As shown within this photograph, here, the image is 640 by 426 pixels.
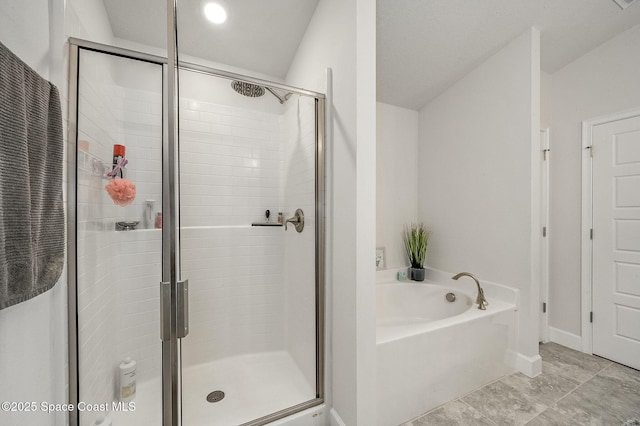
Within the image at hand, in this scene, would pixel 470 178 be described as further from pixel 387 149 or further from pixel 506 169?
pixel 387 149

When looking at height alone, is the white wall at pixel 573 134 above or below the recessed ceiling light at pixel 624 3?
below

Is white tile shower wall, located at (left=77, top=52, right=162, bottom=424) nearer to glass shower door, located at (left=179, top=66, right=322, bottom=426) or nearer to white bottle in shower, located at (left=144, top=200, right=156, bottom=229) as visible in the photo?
white bottle in shower, located at (left=144, top=200, right=156, bottom=229)

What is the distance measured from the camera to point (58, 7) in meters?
0.86

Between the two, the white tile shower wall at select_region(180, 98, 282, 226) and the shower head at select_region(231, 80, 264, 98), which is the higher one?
the shower head at select_region(231, 80, 264, 98)

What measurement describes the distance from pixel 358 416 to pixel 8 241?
1.41 m

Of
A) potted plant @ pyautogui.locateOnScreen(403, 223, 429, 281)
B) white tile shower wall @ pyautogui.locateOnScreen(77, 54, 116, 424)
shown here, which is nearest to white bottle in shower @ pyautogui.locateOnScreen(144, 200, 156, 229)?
white tile shower wall @ pyautogui.locateOnScreen(77, 54, 116, 424)

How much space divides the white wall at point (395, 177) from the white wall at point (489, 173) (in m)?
0.14

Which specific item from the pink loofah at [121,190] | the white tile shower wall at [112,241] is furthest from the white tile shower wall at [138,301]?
the pink loofah at [121,190]

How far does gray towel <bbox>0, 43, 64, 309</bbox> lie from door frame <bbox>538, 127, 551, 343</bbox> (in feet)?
10.6

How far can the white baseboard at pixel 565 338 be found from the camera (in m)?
2.19

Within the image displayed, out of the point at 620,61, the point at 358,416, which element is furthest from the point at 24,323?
the point at 620,61

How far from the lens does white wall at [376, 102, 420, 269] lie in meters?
2.58

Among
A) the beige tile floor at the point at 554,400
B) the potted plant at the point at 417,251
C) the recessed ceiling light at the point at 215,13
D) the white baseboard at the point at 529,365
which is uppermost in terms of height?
the recessed ceiling light at the point at 215,13

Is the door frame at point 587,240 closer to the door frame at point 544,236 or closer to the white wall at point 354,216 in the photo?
the door frame at point 544,236
